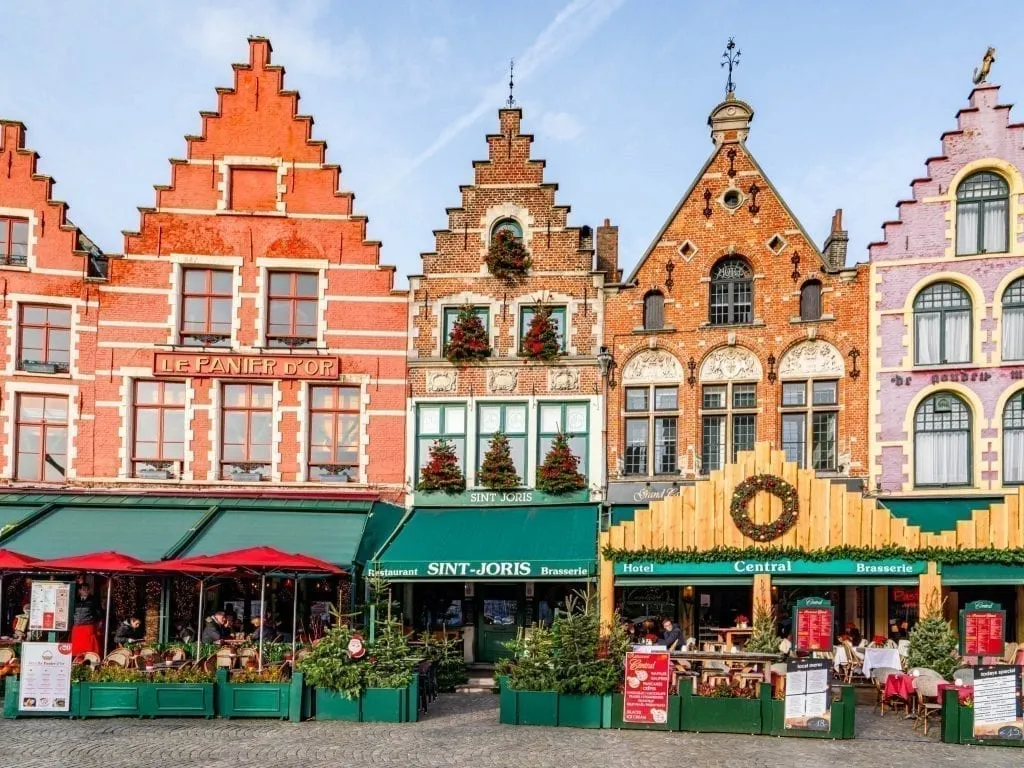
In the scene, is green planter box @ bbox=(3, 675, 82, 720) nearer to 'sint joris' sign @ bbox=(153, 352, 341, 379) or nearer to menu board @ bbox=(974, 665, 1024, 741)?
'sint joris' sign @ bbox=(153, 352, 341, 379)

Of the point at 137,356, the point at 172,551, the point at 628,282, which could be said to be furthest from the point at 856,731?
the point at 137,356

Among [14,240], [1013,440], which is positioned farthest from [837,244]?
[14,240]

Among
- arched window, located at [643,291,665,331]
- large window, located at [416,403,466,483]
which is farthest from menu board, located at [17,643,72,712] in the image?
arched window, located at [643,291,665,331]

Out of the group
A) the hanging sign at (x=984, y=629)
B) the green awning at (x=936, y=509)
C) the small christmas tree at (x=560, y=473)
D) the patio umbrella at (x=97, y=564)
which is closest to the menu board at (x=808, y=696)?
the hanging sign at (x=984, y=629)

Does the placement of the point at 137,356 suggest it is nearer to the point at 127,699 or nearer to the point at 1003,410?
the point at 127,699

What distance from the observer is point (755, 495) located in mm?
18859

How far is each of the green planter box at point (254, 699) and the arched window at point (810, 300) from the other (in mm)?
12315

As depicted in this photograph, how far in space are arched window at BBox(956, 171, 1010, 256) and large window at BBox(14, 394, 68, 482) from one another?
18.9 m

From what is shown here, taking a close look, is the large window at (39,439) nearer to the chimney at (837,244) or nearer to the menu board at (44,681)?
the menu board at (44,681)

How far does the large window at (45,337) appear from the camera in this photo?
22.7 m

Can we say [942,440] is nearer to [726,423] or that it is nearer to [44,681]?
[726,423]

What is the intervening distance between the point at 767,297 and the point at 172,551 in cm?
1259

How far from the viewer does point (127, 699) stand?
1575 centimetres

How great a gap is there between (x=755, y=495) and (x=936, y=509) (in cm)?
403
